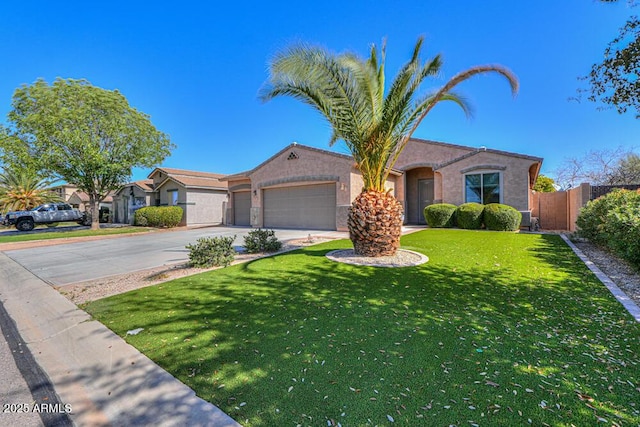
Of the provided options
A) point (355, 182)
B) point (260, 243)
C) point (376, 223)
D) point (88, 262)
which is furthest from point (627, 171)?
point (88, 262)

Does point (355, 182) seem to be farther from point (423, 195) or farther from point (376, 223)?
point (376, 223)

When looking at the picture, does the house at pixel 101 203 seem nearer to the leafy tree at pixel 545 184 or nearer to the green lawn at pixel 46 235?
A: the green lawn at pixel 46 235

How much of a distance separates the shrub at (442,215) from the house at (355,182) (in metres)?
1.40

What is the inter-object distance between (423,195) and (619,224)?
12584mm

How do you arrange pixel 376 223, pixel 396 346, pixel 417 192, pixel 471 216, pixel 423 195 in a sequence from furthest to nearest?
pixel 417 192 < pixel 423 195 < pixel 471 216 < pixel 376 223 < pixel 396 346

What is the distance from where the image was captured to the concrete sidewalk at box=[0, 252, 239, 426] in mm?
2293

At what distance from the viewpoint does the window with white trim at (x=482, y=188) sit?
1514cm

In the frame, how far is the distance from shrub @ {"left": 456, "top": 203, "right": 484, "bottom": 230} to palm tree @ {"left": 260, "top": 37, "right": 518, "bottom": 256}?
7.82 m

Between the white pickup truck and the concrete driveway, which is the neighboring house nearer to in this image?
the white pickup truck

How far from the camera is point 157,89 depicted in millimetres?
19328

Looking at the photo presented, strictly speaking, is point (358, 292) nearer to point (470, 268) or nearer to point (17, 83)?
point (470, 268)

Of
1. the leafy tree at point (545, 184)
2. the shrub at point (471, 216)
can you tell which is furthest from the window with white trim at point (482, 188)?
the leafy tree at point (545, 184)

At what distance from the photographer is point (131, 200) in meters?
26.6

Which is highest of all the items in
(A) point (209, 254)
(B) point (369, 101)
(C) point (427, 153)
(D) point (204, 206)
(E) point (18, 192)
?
(C) point (427, 153)
